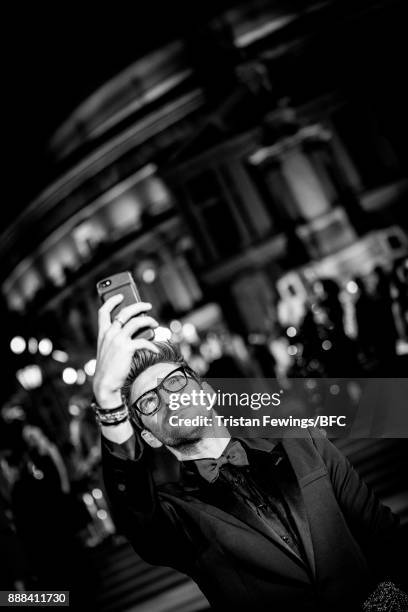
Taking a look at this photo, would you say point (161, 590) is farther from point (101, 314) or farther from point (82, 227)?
point (82, 227)

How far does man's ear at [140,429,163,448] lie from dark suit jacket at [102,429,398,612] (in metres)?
0.08

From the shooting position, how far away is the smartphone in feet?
6.40

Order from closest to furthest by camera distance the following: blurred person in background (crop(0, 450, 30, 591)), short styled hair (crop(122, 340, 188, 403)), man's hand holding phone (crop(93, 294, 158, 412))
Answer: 1. man's hand holding phone (crop(93, 294, 158, 412))
2. short styled hair (crop(122, 340, 188, 403))
3. blurred person in background (crop(0, 450, 30, 591))

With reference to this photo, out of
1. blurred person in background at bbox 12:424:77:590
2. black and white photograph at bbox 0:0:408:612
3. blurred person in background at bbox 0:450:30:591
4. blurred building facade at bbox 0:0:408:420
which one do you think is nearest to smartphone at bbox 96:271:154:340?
black and white photograph at bbox 0:0:408:612

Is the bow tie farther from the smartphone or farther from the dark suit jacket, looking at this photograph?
the smartphone

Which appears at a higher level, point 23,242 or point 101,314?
point 23,242

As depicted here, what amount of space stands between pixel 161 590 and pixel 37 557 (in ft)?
5.46

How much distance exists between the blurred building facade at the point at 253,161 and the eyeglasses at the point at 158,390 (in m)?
16.5

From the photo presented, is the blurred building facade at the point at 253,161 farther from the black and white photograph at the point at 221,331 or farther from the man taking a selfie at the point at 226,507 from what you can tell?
the man taking a selfie at the point at 226,507

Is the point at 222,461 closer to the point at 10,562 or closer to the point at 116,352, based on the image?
the point at 116,352

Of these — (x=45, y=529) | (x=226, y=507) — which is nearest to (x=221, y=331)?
(x=45, y=529)

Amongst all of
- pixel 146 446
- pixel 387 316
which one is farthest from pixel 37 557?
pixel 387 316

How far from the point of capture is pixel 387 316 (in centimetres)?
720

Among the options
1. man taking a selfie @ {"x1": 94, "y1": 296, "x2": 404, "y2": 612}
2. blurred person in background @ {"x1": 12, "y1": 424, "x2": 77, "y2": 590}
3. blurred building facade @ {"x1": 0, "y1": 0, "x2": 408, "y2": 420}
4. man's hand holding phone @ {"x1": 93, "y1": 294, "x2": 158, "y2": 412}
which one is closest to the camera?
man's hand holding phone @ {"x1": 93, "y1": 294, "x2": 158, "y2": 412}
